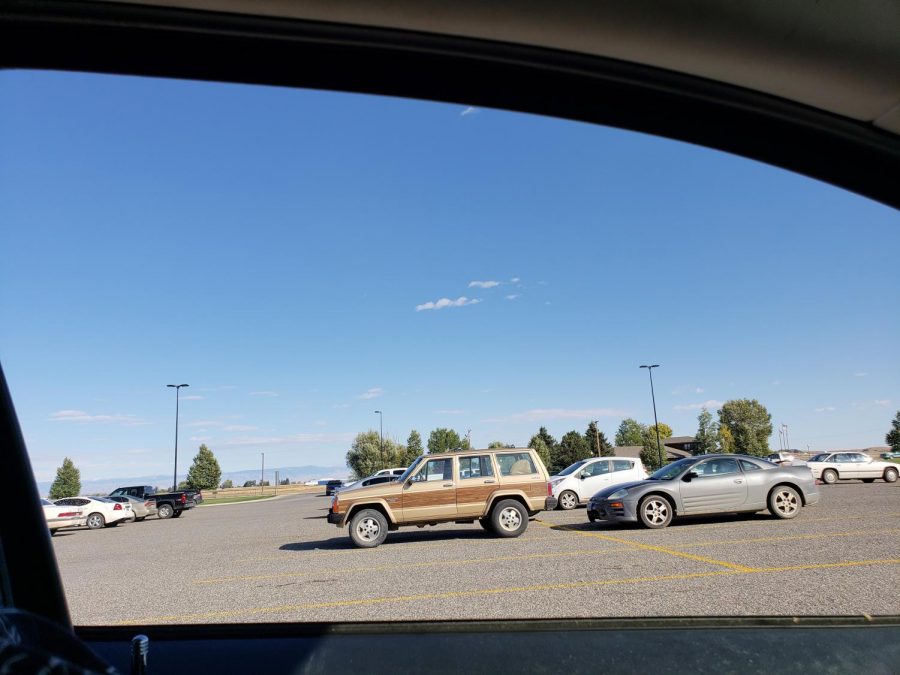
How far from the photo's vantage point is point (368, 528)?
1137cm

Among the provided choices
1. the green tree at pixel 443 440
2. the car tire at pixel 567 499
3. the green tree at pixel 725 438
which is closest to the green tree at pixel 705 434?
the green tree at pixel 725 438

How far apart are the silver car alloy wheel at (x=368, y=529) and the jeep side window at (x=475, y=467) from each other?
2010 mm

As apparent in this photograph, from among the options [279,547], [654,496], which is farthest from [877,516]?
[279,547]

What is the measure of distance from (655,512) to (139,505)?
75.0ft

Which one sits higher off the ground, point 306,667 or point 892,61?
point 892,61

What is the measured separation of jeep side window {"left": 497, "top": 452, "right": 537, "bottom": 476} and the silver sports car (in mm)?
2057

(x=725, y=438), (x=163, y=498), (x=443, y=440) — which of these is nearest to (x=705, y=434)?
(x=725, y=438)

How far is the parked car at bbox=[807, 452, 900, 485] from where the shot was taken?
23109mm

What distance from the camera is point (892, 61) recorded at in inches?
54.8

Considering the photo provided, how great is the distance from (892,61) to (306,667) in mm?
2467

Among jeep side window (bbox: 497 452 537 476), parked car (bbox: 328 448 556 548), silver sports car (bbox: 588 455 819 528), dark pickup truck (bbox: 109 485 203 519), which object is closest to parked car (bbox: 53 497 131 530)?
dark pickup truck (bbox: 109 485 203 519)

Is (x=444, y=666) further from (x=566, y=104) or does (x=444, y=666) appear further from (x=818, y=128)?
(x=818, y=128)

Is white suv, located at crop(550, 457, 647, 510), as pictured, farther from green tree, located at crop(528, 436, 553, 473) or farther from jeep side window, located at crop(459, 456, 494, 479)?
green tree, located at crop(528, 436, 553, 473)

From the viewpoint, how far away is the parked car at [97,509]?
72.4 feet
